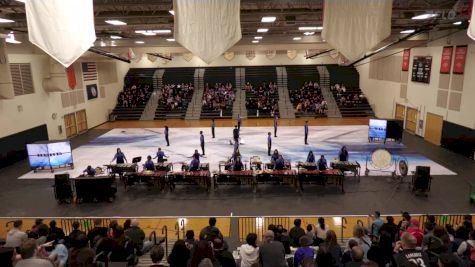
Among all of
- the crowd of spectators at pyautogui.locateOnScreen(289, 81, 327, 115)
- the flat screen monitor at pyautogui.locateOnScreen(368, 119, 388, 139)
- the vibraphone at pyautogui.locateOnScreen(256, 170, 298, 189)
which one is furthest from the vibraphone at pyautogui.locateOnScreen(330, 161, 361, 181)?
the crowd of spectators at pyautogui.locateOnScreen(289, 81, 327, 115)

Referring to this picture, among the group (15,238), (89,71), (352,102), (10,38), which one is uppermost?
(10,38)

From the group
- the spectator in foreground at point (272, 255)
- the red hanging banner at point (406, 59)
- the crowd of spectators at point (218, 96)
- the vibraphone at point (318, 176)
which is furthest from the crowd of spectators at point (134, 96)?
the spectator in foreground at point (272, 255)

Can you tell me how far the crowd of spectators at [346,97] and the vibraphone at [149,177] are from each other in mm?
24050

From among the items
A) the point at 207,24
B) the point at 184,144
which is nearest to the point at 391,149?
the point at 184,144

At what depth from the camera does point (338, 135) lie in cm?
2411

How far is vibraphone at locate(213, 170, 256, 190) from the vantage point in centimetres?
1382

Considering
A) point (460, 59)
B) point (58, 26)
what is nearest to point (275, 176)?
point (58, 26)

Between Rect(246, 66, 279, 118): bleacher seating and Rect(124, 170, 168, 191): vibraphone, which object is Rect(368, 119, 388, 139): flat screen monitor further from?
Rect(124, 170, 168, 191): vibraphone

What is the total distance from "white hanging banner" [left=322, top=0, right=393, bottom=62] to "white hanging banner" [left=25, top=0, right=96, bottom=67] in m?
5.13

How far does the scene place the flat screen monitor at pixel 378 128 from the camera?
21156 millimetres

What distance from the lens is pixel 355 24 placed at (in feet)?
24.9

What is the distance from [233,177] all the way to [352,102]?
2321 cm

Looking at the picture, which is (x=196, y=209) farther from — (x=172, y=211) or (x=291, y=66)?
(x=291, y=66)

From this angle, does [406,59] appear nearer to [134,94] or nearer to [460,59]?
[460,59]
